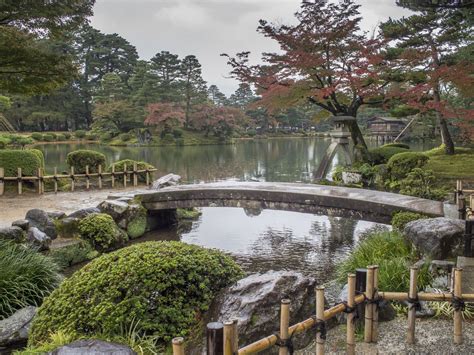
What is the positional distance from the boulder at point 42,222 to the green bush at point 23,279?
1.47m

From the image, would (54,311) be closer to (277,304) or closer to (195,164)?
(277,304)

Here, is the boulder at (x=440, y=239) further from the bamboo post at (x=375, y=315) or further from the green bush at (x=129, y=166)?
the green bush at (x=129, y=166)

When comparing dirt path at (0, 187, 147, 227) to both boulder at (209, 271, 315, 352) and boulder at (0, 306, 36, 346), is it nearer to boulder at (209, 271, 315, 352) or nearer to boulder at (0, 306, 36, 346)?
boulder at (0, 306, 36, 346)

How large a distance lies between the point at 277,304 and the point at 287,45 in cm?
1292

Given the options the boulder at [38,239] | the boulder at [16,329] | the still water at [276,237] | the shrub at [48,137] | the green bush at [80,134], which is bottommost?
the still water at [276,237]

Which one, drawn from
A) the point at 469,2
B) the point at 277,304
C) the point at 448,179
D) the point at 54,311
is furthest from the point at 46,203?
the point at 448,179

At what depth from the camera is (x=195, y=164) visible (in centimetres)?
2295

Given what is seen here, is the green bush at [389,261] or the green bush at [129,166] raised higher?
the green bush at [129,166]

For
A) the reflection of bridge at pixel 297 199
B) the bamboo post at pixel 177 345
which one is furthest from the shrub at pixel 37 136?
the bamboo post at pixel 177 345

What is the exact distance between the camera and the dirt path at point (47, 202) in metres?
8.63

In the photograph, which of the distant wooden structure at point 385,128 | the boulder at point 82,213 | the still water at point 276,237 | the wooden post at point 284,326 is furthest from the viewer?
the distant wooden structure at point 385,128

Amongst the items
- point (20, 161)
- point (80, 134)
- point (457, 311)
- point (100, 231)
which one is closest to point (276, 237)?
point (100, 231)

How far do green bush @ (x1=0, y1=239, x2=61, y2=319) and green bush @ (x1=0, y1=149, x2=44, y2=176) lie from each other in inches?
243

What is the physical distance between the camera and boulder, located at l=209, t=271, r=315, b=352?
3391 millimetres
